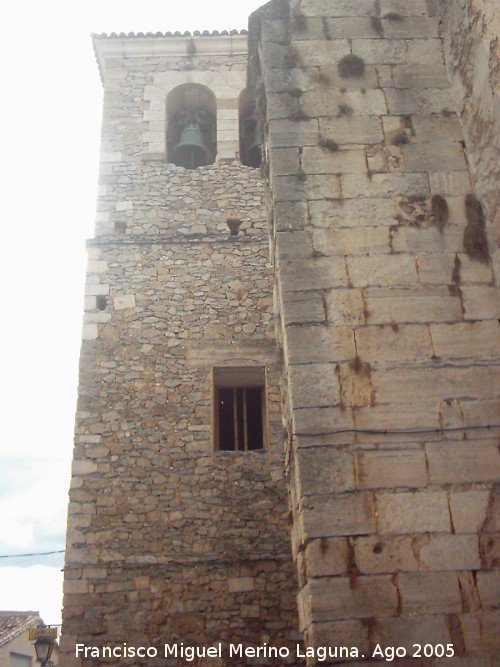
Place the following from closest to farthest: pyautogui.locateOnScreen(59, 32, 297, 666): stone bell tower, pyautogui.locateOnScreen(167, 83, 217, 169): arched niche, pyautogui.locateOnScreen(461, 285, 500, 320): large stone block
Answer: pyautogui.locateOnScreen(461, 285, 500, 320): large stone block → pyautogui.locateOnScreen(59, 32, 297, 666): stone bell tower → pyautogui.locateOnScreen(167, 83, 217, 169): arched niche

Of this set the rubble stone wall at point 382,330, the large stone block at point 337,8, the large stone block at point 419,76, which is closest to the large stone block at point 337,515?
the rubble stone wall at point 382,330

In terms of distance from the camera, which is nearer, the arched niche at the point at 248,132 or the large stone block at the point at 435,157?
the large stone block at the point at 435,157

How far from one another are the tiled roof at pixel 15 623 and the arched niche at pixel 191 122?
42.8ft

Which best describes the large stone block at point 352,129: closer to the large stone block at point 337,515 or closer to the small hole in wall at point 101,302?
the large stone block at point 337,515

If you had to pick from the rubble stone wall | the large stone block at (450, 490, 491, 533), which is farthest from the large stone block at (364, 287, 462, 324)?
the large stone block at (450, 490, 491, 533)

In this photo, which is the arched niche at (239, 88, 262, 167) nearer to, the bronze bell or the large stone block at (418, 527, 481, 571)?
the bronze bell

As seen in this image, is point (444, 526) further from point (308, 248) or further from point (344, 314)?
point (308, 248)

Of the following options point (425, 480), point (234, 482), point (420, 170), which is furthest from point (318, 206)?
point (234, 482)

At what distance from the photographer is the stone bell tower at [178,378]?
Answer: 7.26 meters

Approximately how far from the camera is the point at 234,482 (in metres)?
7.91

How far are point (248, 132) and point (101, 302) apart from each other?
4.10 m

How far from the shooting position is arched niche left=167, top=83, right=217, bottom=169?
34.8 feet

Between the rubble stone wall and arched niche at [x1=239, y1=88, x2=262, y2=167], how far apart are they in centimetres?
642

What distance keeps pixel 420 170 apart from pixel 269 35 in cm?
137
